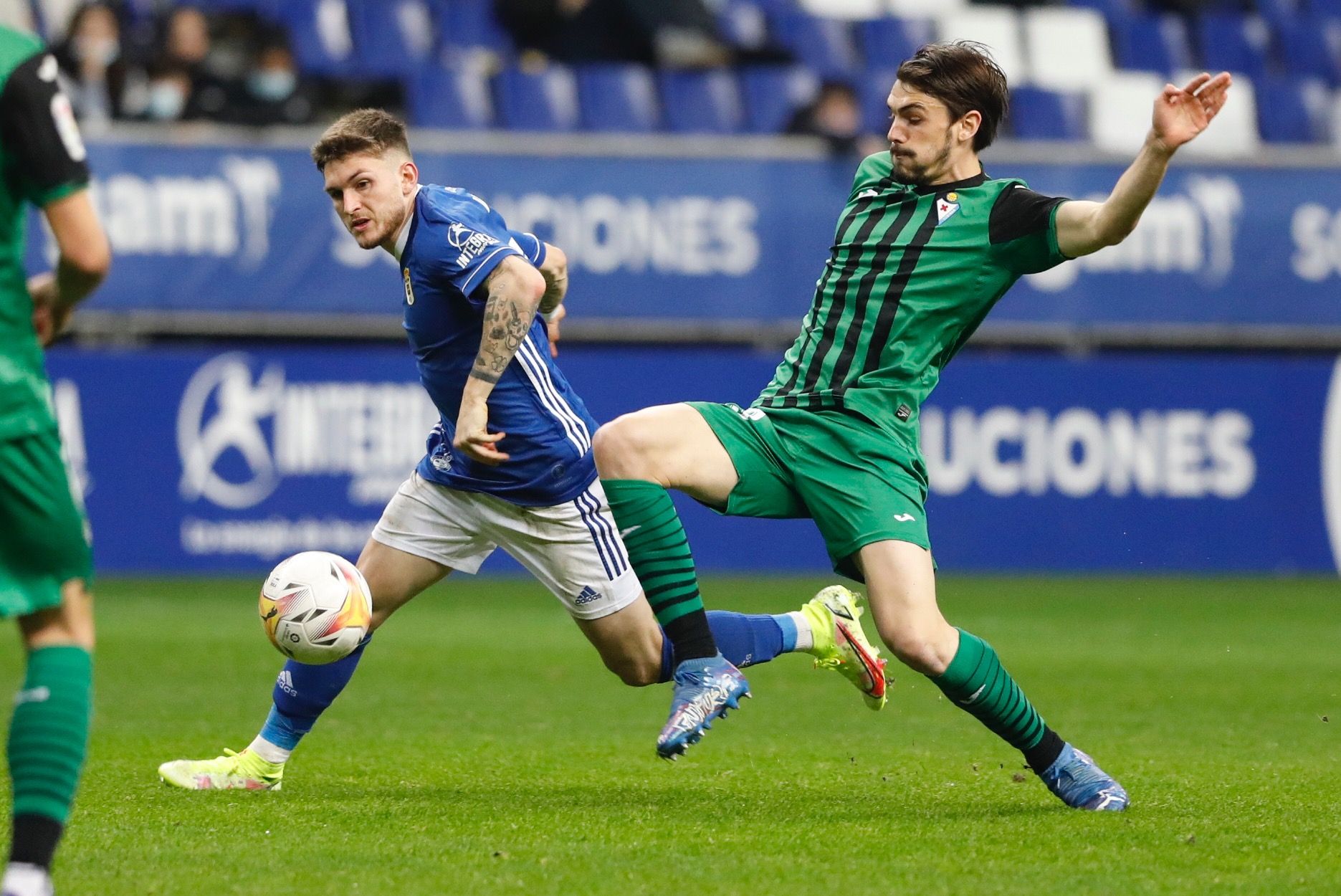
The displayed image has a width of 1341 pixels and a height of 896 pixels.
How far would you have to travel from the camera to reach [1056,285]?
1568 cm

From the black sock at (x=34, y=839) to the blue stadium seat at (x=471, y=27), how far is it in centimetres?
1329

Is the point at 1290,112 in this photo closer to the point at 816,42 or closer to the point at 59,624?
the point at 816,42

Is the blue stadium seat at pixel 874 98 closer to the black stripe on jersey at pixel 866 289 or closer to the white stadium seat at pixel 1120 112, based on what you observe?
the white stadium seat at pixel 1120 112

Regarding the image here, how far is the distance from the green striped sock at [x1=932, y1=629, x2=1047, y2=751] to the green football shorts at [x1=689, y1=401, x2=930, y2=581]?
0.34 m

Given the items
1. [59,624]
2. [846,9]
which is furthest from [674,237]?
[59,624]

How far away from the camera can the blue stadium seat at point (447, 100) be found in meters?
15.5

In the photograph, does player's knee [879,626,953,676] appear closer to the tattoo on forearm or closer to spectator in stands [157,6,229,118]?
the tattoo on forearm

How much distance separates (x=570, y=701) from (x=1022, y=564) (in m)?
7.75

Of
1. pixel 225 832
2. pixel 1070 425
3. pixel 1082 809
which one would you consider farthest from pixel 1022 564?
pixel 225 832

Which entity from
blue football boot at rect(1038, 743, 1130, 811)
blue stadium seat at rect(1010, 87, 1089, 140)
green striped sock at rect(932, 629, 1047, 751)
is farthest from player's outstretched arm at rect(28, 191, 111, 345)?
blue stadium seat at rect(1010, 87, 1089, 140)

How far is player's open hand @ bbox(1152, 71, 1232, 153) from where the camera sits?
4.99 meters

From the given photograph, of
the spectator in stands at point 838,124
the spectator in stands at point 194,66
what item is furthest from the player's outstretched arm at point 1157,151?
the spectator in stands at point 194,66

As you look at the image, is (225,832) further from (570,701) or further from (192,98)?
(192,98)

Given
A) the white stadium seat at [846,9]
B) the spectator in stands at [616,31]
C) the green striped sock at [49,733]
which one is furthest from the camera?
the white stadium seat at [846,9]
